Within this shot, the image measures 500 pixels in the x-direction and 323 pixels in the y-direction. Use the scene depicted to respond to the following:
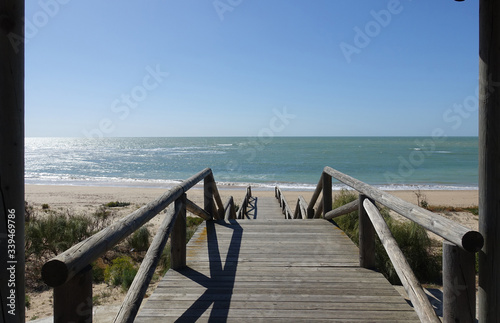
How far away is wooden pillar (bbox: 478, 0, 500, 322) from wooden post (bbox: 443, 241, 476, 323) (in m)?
0.10

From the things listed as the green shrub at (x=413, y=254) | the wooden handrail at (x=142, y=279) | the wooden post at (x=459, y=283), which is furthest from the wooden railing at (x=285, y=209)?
the wooden post at (x=459, y=283)

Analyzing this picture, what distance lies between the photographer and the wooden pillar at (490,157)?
5.82ft

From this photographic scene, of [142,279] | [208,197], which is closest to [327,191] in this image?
[208,197]

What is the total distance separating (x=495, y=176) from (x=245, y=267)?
253 centimetres

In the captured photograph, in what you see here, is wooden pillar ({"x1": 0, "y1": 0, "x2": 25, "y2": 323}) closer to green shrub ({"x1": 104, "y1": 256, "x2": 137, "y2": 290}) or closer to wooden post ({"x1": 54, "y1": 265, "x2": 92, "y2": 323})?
wooden post ({"x1": 54, "y1": 265, "x2": 92, "y2": 323})

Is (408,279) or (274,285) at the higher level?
(408,279)

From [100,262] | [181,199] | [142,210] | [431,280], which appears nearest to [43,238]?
[100,262]

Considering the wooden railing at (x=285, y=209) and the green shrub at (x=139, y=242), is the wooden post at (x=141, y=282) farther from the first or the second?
the wooden railing at (x=285, y=209)

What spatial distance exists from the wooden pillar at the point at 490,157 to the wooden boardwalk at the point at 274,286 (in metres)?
0.84

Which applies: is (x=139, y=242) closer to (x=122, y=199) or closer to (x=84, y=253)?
(x=84, y=253)

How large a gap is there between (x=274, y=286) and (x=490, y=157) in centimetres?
207

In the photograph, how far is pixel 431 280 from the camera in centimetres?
585

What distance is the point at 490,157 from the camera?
180 centimetres

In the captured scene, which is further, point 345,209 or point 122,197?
point 122,197
